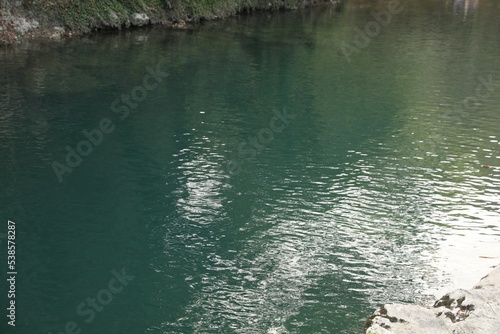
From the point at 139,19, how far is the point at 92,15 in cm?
355

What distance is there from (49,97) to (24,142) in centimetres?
519

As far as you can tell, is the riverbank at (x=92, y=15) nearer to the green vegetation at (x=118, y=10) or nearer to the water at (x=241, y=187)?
the green vegetation at (x=118, y=10)

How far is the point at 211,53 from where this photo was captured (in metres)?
37.5

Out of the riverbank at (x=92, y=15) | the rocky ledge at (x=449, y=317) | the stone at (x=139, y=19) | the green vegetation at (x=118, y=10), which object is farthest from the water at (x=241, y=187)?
the stone at (x=139, y=19)

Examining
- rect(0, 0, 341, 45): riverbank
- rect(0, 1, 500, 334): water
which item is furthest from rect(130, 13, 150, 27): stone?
rect(0, 1, 500, 334): water

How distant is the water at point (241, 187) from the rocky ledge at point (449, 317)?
2021 mm

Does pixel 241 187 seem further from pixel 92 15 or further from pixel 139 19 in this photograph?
pixel 139 19

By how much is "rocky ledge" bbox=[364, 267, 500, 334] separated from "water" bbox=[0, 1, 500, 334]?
202 cm

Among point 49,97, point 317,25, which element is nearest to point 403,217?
point 49,97

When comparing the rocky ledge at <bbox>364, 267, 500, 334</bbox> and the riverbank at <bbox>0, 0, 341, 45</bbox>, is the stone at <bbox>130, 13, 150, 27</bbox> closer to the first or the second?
the riverbank at <bbox>0, 0, 341, 45</bbox>

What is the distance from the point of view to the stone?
42.9 m

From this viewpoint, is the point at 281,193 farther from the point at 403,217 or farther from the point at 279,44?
the point at 279,44

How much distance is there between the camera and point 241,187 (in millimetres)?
20078

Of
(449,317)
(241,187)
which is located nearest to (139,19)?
(241,187)
